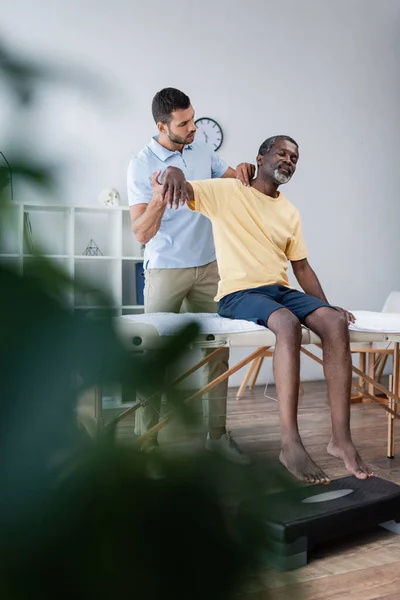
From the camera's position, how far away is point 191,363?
22 centimetres

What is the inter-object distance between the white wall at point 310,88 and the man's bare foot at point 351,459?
2356mm

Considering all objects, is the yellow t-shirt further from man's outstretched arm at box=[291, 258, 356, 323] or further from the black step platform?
the black step platform

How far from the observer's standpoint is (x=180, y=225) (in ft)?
8.16

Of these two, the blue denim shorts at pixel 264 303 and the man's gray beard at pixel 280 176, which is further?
the man's gray beard at pixel 280 176

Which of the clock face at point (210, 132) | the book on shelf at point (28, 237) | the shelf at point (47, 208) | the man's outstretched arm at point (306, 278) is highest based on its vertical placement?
the clock face at point (210, 132)

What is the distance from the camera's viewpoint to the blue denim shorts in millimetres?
2055

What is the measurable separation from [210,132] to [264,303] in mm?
2516

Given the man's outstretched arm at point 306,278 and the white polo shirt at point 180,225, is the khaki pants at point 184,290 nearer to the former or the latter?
the white polo shirt at point 180,225

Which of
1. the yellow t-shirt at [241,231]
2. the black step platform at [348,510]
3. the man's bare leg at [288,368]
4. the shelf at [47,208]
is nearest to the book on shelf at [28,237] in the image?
the shelf at [47,208]

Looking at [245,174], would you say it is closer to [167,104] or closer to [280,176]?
[280,176]

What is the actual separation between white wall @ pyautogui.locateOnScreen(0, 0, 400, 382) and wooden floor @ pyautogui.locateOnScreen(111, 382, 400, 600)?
1.18m

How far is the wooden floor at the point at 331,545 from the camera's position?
0.26 metres

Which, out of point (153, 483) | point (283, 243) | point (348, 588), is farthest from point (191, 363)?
point (283, 243)

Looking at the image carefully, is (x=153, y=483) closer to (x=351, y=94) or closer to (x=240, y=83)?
(x=240, y=83)
